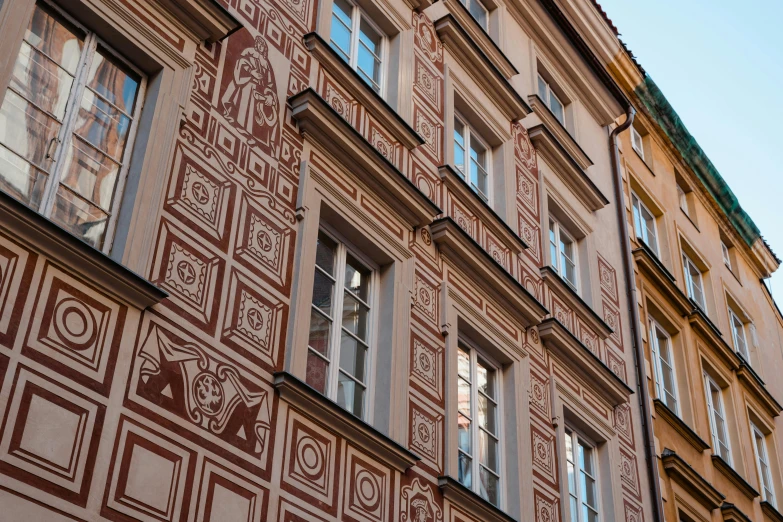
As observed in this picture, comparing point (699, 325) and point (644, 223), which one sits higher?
point (644, 223)

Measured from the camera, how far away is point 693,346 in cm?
1745

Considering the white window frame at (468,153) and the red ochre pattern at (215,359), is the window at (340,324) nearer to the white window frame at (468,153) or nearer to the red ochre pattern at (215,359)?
the red ochre pattern at (215,359)

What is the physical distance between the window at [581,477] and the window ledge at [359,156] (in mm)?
3405

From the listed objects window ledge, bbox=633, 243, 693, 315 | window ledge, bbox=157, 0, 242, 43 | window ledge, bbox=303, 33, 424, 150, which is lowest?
window ledge, bbox=157, 0, 242, 43

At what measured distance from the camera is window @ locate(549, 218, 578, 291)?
13906 mm

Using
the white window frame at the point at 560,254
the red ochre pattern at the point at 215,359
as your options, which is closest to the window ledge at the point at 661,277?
the white window frame at the point at 560,254

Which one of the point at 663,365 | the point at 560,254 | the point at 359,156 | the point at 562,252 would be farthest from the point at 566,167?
the point at 359,156

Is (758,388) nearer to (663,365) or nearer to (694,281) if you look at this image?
(694,281)

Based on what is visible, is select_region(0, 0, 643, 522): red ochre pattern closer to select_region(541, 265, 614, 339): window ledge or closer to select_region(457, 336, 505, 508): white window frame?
select_region(457, 336, 505, 508): white window frame

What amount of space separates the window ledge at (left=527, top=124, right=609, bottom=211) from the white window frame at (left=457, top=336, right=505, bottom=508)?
3933 mm

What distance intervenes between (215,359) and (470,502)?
3137 mm

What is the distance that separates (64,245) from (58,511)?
152 cm

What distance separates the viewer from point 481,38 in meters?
13.7

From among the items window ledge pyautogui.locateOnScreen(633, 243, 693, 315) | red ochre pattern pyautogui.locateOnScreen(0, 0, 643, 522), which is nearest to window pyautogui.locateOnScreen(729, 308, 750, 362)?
window ledge pyautogui.locateOnScreen(633, 243, 693, 315)
